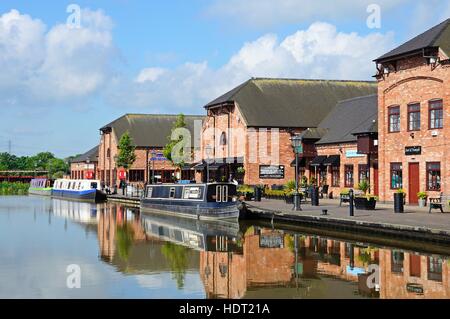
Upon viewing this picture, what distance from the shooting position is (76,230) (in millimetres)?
32219

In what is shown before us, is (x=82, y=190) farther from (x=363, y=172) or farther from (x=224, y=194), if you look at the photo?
(x=224, y=194)

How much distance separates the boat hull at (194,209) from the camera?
3369cm

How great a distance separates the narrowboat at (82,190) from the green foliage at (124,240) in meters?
28.4

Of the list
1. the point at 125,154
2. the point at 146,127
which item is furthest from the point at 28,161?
the point at 125,154

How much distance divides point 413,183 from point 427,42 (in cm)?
763

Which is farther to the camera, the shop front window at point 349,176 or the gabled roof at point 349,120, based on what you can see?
the gabled roof at point 349,120

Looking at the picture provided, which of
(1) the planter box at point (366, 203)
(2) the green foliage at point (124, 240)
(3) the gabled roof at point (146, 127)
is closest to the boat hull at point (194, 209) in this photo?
(2) the green foliage at point (124, 240)

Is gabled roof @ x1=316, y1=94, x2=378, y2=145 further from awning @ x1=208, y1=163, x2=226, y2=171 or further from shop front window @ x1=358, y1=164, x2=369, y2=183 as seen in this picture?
awning @ x1=208, y1=163, x2=226, y2=171

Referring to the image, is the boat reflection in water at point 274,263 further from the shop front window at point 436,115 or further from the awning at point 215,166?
the awning at point 215,166

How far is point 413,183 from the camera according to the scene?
36.0 meters

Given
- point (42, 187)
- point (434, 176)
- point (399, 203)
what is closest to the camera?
point (399, 203)

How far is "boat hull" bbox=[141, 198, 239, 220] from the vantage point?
33.7 metres

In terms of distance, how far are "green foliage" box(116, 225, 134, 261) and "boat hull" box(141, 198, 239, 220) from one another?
4211 millimetres

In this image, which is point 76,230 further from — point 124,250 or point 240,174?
point 240,174
